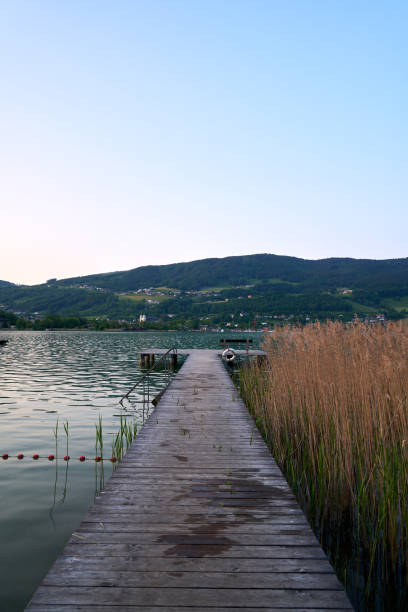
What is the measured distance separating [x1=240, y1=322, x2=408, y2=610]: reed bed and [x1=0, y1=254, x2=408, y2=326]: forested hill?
168 feet

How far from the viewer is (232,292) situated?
12638 cm

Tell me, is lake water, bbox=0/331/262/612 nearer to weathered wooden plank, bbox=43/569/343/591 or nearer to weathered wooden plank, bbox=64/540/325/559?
weathered wooden plank, bbox=64/540/325/559

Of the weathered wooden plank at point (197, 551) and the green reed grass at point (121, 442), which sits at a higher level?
the weathered wooden plank at point (197, 551)

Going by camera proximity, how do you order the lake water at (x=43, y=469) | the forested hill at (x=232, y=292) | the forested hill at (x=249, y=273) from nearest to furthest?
the lake water at (x=43, y=469) < the forested hill at (x=232, y=292) < the forested hill at (x=249, y=273)

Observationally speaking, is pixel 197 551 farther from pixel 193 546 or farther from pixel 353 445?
pixel 353 445

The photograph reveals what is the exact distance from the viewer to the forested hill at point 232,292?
8319 cm

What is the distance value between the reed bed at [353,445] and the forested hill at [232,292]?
51.2 m

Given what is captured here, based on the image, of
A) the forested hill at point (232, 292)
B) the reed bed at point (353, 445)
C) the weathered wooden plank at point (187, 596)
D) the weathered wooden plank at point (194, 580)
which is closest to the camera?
the weathered wooden plank at point (187, 596)

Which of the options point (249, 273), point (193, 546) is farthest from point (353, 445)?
point (249, 273)

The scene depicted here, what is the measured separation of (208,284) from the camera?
505 feet

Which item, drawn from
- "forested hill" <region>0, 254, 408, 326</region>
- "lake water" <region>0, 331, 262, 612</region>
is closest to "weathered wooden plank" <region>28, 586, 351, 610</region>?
"lake water" <region>0, 331, 262, 612</region>

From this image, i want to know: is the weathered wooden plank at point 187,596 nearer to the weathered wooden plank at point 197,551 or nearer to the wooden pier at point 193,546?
the wooden pier at point 193,546

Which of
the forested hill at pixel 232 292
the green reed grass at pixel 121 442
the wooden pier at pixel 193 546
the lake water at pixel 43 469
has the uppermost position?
the forested hill at pixel 232 292

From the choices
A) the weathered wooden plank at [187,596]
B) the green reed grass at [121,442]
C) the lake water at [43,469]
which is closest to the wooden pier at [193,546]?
the weathered wooden plank at [187,596]
